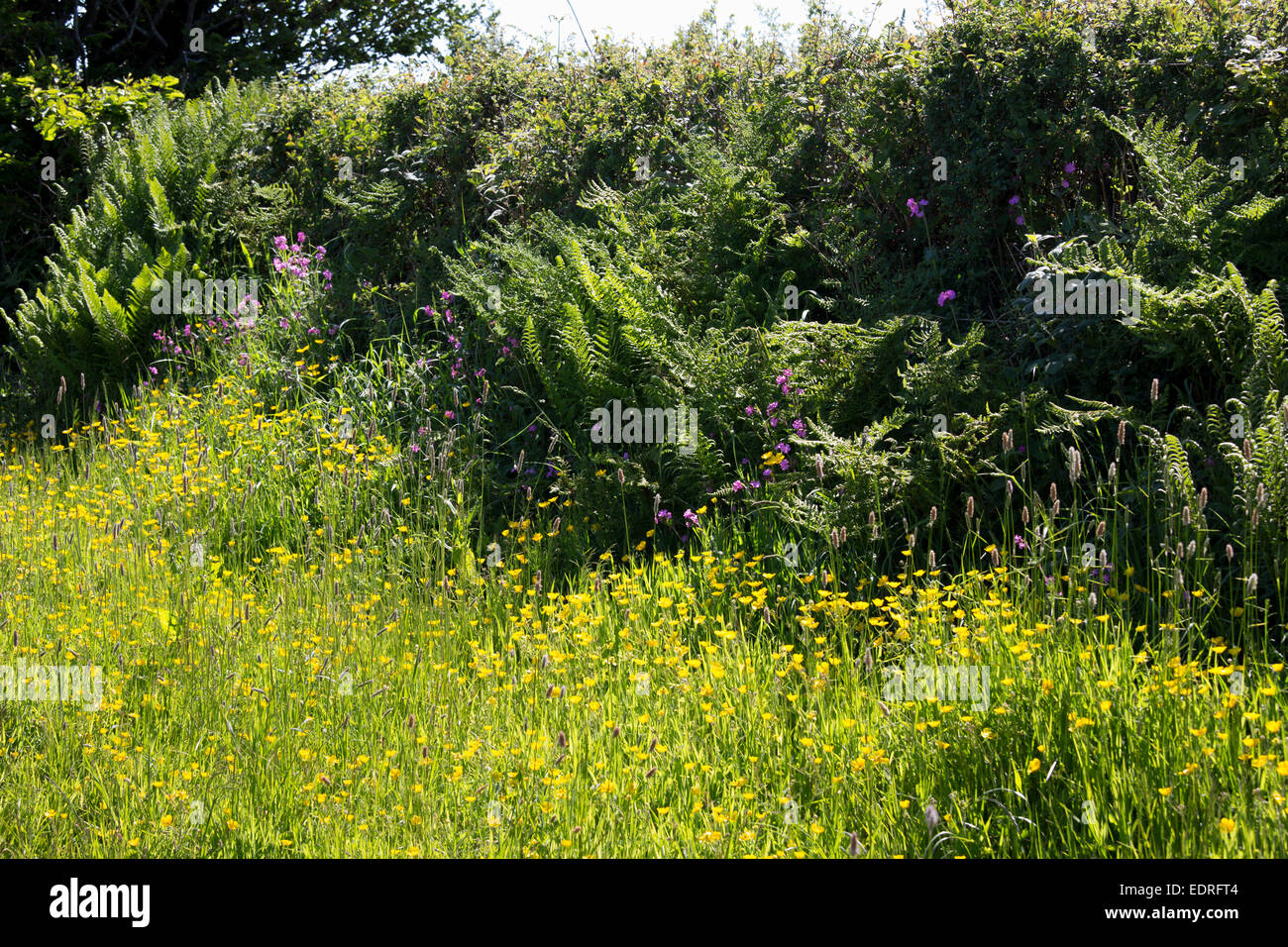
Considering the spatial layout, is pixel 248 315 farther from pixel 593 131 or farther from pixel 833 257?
pixel 833 257

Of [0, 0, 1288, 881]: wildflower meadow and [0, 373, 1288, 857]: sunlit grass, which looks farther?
[0, 0, 1288, 881]: wildflower meadow

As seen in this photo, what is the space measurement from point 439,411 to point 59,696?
10.1ft

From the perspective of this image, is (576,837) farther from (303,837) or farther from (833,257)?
(833,257)

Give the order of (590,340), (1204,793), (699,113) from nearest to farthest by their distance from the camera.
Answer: (1204,793), (590,340), (699,113)

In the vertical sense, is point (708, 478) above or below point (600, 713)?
above

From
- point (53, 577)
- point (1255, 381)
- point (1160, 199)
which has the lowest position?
point (53, 577)

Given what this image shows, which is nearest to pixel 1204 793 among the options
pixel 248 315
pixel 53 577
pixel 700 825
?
pixel 700 825

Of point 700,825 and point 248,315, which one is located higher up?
point 248,315

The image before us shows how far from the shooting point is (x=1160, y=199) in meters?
4.75

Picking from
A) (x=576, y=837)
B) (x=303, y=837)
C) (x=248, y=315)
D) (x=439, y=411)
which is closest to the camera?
(x=576, y=837)

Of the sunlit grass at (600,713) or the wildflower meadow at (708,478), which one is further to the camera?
the wildflower meadow at (708,478)

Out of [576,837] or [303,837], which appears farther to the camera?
[303,837]

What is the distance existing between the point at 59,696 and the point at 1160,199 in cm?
501

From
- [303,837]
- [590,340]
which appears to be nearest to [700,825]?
[303,837]
